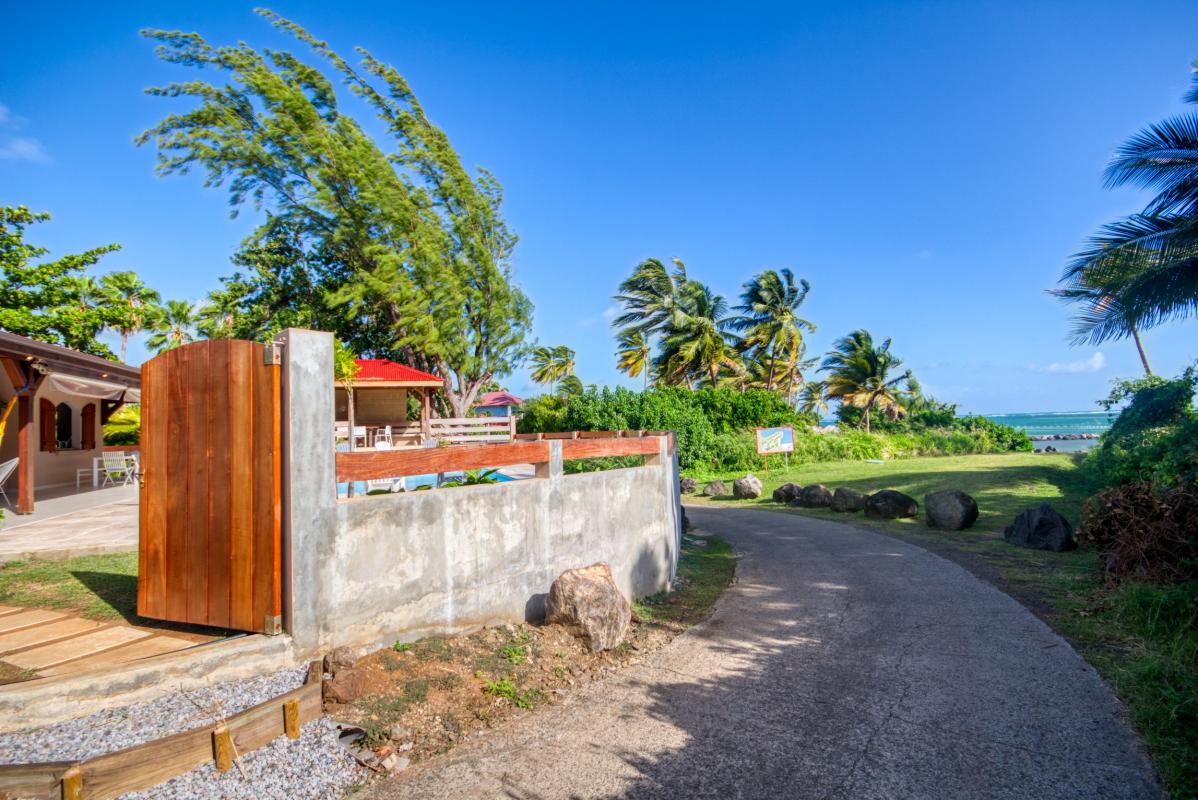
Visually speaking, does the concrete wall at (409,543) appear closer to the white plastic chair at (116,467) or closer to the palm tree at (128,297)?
the white plastic chair at (116,467)

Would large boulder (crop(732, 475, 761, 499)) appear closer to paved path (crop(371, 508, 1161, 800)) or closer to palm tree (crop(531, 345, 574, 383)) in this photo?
paved path (crop(371, 508, 1161, 800))

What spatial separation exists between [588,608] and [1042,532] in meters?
8.49

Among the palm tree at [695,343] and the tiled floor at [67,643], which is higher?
the palm tree at [695,343]

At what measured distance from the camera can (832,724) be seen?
4059 mm

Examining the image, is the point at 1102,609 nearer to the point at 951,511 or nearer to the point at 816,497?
the point at 951,511

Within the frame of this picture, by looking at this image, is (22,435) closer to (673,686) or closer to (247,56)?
(673,686)

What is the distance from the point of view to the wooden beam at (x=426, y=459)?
14.1 ft

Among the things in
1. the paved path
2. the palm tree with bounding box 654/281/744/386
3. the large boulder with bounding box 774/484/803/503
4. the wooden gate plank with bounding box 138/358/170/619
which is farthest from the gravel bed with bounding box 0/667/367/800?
the palm tree with bounding box 654/281/744/386

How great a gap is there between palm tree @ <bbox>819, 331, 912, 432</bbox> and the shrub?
32393 millimetres

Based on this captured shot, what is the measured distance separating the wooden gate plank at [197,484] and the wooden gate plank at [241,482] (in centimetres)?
24

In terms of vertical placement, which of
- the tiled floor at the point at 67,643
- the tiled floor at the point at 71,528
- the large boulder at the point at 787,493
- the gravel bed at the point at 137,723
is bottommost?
the large boulder at the point at 787,493

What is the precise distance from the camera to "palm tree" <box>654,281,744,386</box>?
34.1m

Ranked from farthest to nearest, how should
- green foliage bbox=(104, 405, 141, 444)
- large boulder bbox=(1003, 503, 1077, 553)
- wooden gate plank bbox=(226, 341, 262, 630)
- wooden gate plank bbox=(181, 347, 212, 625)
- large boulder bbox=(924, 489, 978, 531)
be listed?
green foliage bbox=(104, 405, 141, 444)
large boulder bbox=(924, 489, 978, 531)
large boulder bbox=(1003, 503, 1077, 553)
wooden gate plank bbox=(181, 347, 212, 625)
wooden gate plank bbox=(226, 341, 262, 630)

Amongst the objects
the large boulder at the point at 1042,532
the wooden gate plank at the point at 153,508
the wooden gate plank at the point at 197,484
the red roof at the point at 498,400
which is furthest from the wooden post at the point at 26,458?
the red roof at the point at 498,400
